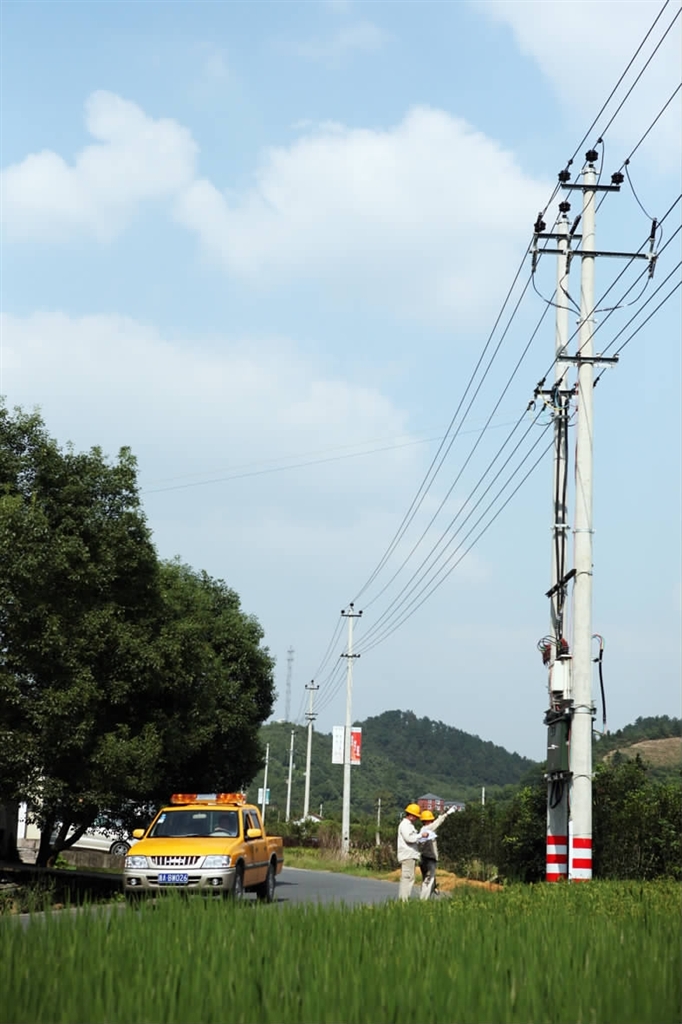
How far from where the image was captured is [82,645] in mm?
27297

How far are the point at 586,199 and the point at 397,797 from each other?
12933 centimetres

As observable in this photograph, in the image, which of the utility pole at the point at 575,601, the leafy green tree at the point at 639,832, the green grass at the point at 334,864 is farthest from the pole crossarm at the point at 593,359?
the green grass at the point at 334,864

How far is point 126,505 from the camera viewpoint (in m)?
30.6

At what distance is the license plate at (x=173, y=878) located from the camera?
70.0 ft

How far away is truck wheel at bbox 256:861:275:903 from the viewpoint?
24250 mm

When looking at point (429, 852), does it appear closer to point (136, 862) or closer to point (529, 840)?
point (136, 862)

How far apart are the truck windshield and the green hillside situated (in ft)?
328

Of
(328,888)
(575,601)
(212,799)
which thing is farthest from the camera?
(328,888)

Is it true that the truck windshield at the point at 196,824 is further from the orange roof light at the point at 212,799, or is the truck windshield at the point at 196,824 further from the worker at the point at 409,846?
the worker at the point at 409,846

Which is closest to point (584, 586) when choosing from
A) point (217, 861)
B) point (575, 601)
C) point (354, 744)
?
point (575, 601)

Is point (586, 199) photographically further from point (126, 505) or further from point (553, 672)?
point (126, 505)

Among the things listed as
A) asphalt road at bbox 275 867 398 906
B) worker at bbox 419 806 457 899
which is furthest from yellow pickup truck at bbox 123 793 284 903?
worker at bbox 419 806 457 899

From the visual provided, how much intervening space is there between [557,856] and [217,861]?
19.0 feet

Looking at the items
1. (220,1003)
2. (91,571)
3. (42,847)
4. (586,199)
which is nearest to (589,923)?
(220,1003)
